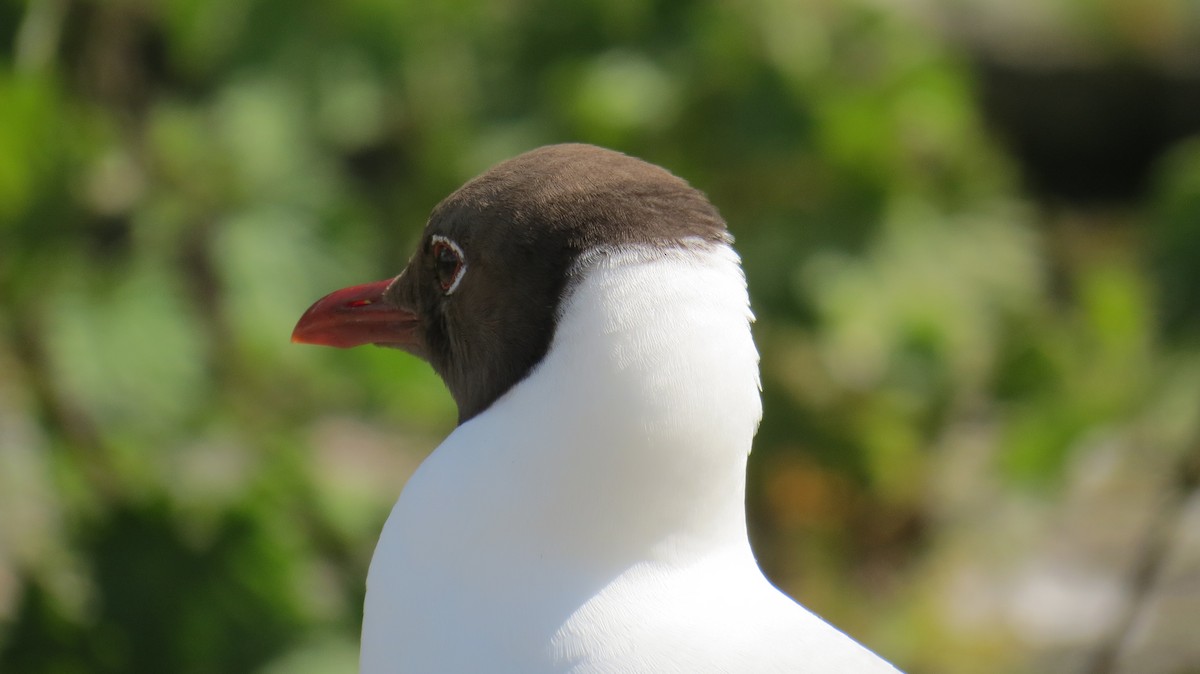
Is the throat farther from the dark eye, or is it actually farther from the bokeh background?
the bokeh background

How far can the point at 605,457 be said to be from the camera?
1.25 m

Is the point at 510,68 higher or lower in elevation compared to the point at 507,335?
higher

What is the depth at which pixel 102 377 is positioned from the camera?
2.35 meters

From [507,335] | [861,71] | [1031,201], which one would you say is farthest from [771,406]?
[1031,201]

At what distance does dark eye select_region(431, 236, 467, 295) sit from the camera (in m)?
1.47

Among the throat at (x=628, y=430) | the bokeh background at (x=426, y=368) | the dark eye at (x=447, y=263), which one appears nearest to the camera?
the throat at (x=628, y=430)

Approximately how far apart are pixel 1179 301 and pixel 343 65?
1550mm

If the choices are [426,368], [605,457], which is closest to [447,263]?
[605,457]

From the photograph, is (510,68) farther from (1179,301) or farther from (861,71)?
(1179,301)

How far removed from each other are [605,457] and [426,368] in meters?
1.31

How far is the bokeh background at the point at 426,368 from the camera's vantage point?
2.38 m

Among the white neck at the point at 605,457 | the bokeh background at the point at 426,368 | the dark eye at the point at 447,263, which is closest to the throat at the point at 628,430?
the white neck at the point at 605,457

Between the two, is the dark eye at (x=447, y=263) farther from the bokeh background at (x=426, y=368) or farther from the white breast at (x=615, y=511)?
the bokeh background at (x=426, y=368)

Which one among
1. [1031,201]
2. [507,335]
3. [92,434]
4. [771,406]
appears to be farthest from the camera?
[1031,201]
